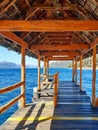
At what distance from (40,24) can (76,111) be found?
9.87ft

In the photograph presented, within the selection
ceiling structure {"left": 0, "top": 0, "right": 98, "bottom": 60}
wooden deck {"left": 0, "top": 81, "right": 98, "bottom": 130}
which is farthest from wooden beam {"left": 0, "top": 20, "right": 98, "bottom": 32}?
wooden deck {"left": 0, "top": 81, "right": 98, "bottom": 130}

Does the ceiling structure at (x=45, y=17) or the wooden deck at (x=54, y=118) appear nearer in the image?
the ceiling structure at (x=45, y=17)

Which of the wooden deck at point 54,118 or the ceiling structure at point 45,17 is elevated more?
the ceiling structure at point 45,17

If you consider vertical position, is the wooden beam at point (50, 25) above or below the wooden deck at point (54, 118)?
above

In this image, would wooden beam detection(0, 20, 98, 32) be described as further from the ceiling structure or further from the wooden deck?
the wooden deck

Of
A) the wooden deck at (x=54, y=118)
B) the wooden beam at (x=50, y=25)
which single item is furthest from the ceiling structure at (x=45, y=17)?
the wooden deck at (x=54, y=118)

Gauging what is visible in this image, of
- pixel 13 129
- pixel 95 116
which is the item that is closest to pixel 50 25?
pixel 13 129

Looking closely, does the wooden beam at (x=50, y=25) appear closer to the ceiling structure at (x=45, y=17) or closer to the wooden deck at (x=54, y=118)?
the ceiling structure at (x=45, y=17)

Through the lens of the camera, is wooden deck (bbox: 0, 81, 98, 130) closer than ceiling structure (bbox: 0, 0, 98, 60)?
No

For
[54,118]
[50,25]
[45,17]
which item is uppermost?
[45,17]

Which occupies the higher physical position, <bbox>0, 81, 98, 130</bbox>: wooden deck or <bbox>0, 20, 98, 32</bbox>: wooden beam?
<bbox>0, 20, 98, 32</bbox>: wooden beam

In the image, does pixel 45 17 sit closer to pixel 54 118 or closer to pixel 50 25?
pixel 50 25

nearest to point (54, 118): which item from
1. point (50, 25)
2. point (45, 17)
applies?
point (50, 25)

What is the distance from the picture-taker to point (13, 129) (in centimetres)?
532
